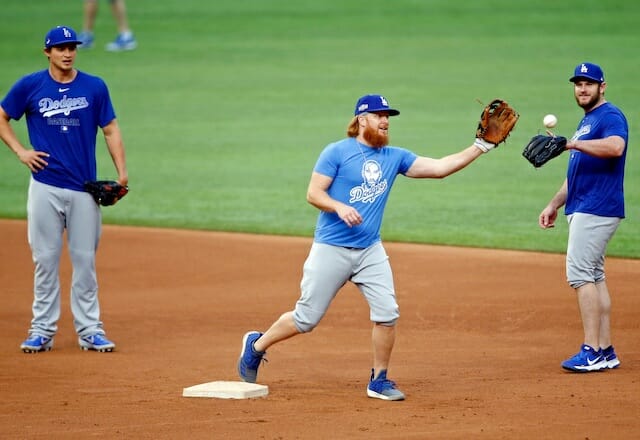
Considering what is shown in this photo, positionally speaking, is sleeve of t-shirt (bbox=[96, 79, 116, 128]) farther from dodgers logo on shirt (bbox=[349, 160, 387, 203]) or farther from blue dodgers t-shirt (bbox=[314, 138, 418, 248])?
A: dodgers logo on shirt (bbox=[349, 160, 387, 203])

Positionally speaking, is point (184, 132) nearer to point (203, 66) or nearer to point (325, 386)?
point (203, 66)

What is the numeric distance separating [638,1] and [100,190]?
24260 millimetres

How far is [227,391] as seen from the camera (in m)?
7.82

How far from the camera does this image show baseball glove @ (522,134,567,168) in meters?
8.21

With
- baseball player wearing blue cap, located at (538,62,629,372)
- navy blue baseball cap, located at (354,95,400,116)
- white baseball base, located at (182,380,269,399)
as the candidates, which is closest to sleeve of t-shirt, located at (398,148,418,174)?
navy blue baseball cap, located at (354,95,400,116)

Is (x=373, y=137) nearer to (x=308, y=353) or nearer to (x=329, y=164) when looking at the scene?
A: (x=329, y=164)

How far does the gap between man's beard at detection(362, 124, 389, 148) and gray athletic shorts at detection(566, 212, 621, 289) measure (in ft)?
5.20

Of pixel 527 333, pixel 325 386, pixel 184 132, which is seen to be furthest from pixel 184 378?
pixel 184 132

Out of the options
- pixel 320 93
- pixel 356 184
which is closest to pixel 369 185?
pixel 356 184

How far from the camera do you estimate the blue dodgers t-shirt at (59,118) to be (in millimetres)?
9328

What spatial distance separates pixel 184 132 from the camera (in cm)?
2194

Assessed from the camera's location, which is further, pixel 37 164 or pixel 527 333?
pixel 527 333

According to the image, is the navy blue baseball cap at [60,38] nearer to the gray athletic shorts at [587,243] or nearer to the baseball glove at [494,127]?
the baseball glove at [494,127]

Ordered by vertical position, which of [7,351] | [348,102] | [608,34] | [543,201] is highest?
[608,34]
